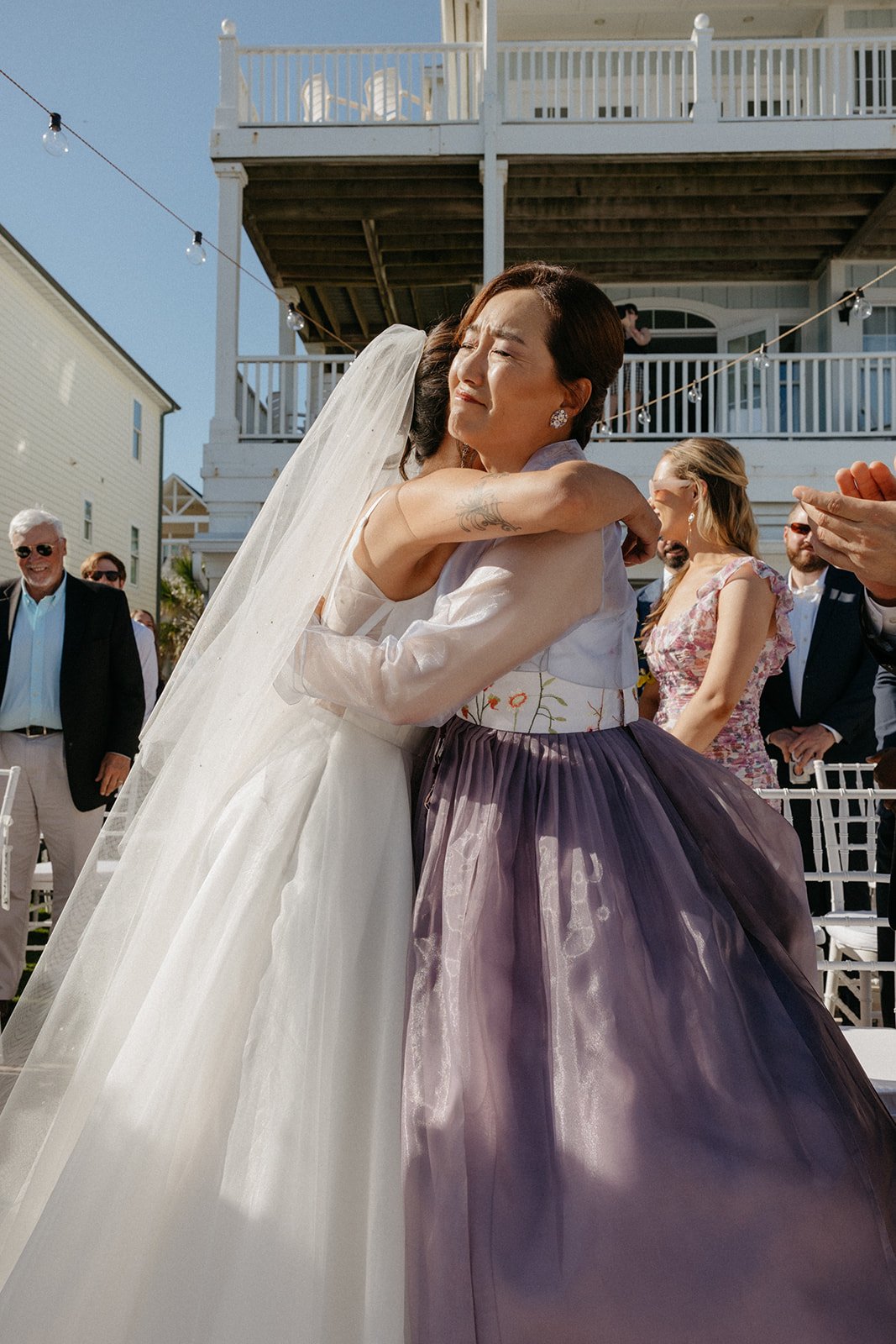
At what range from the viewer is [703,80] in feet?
33.9

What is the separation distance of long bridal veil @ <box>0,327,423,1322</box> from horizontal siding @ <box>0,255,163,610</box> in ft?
50.1

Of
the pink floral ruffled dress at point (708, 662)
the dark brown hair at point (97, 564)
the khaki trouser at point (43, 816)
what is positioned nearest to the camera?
the pink floral ruffled dress at point (708, 662)

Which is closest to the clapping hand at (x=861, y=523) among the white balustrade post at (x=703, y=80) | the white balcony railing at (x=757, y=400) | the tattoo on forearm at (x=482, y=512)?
the tattoo on forearm at (x=482, y=512)

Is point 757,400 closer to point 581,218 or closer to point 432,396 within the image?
point 581,218

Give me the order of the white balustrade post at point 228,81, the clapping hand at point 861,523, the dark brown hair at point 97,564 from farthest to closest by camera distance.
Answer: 1. the white balustrade post at point 228,81
2. the dark brown hair at point 97,564
3. the clapping hand at point 861,523

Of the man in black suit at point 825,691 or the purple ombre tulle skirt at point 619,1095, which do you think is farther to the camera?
the man in black suit at point 825,691

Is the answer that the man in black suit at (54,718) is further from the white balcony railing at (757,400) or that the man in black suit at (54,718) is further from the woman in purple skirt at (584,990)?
the white balcony railing at (757,400)

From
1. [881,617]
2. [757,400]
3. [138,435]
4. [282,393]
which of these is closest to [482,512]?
[881,617]

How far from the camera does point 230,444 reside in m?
10.3

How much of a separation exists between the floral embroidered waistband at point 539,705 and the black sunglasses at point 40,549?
3423 mm

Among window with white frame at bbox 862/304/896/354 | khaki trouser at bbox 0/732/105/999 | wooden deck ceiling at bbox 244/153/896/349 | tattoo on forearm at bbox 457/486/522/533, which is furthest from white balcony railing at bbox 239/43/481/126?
tattoo on forearm at bbox 457/486/522/533

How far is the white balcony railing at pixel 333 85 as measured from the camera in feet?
34.1

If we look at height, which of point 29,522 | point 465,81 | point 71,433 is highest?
point 465,81

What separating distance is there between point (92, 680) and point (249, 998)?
3388 millimetres
